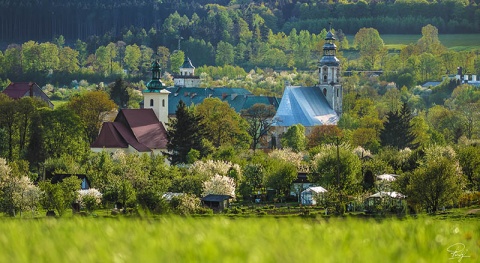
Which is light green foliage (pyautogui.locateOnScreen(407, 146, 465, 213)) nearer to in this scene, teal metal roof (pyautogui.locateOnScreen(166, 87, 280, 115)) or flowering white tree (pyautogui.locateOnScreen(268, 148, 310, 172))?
flowering white tree (pyautogui.locateOnScreen(268, 148, 310, 172))

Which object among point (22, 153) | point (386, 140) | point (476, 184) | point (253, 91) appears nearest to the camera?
point (476, 184)

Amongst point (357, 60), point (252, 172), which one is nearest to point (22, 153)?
point (252, 172)

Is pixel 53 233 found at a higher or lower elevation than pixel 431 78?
higher

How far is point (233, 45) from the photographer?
646 ft

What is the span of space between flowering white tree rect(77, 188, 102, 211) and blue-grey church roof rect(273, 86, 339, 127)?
163ft

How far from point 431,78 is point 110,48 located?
161ft

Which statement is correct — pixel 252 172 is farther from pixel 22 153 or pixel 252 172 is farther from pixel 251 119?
pixel 251 119

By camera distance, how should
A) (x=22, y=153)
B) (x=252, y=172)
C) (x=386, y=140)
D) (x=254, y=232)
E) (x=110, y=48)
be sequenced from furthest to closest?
(x=110, y=48), (x=386, y=140), (x=22, y=153), (x=252, y=172), (x=254, y=232)

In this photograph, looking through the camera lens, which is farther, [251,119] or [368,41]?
[368,41]

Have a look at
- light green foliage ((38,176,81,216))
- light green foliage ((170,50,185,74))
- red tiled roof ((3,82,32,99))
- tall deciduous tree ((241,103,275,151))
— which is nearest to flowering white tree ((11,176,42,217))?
light green foliage ((38,176,81,216))

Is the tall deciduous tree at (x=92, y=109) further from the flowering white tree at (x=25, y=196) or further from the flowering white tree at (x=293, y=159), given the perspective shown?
the flowering white tree at (x=25, y=196)

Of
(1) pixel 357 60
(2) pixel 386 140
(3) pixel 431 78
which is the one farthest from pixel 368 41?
(2) pixel 386 140
